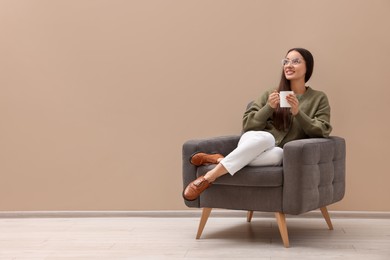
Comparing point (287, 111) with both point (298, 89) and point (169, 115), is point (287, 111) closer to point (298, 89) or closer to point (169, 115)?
point (298, 89)

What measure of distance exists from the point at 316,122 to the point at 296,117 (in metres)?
0.12

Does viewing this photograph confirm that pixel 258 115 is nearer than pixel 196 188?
No

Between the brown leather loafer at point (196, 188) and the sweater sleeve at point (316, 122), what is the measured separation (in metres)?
0.62

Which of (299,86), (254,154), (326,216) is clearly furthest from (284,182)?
(299,86)

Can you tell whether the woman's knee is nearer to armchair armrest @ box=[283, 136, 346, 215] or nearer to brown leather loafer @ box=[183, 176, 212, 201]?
armchair armrest @ box=[283, 136, 346, 215]

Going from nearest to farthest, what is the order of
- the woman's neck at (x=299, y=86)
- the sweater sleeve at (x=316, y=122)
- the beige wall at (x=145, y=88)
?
the sweater sleeve at (x=316, y=122), the woman's neck at (x=299, y=86), the beige wall at (x=145, y=88)

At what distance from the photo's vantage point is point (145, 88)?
392 centimetres

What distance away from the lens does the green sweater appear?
3.27m

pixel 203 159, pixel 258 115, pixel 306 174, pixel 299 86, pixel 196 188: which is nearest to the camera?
pixel 306 174

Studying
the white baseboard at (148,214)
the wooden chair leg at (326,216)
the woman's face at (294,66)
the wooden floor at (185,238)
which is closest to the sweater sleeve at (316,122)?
the woman's face at (294,66)

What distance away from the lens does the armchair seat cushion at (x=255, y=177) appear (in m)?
2.99

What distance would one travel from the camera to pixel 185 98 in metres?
3.90

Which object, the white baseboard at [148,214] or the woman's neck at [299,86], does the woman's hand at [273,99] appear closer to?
the woman's neck at [299,86]

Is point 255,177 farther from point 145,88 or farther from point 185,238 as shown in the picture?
point 145,88
